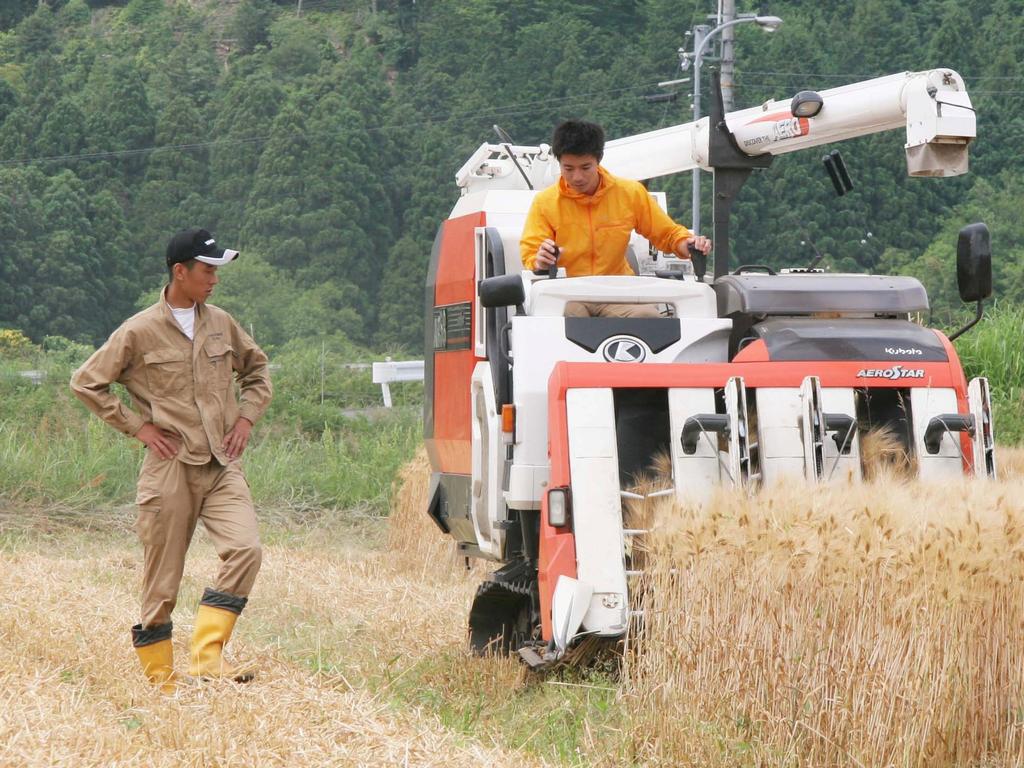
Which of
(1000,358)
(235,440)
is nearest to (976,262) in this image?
(235,440)

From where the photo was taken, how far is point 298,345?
135 feet

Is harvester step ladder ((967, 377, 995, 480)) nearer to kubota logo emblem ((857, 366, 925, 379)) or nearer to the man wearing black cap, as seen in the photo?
kubota logo emblem ((857, 366, 925, 379))

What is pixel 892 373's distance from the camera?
7281 mm

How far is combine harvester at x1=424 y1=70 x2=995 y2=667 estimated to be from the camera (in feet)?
22.3

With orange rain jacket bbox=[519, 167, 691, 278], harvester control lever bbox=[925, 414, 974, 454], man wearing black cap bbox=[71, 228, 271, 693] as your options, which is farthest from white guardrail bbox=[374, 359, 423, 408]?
harvester control lever bbox=[925, 414, 974, 454]

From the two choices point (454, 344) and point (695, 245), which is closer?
point (695, 245)

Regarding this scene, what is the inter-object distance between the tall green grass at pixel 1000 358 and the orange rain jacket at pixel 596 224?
6601mm

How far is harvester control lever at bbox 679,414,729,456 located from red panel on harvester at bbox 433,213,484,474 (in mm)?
2034

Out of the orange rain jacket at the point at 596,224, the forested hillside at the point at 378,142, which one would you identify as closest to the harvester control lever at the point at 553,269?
the orange rain jacket at the point at 596,224

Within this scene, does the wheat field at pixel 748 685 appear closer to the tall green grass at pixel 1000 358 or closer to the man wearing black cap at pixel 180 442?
the man wearing black cap at pixel 180 442

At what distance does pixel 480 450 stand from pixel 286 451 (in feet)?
35.6

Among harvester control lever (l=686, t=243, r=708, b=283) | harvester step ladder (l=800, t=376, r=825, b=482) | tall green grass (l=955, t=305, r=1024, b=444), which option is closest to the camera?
harvester step ladder (l=800, t=376, r=825, b=482)

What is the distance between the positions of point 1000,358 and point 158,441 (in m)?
9.81

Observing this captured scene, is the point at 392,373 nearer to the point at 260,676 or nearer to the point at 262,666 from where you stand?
the point at 262,666
